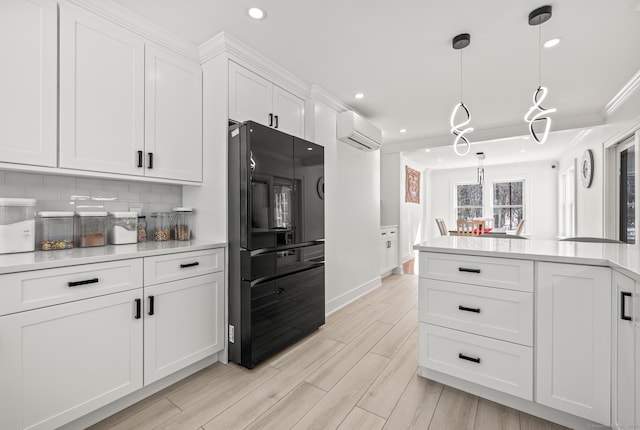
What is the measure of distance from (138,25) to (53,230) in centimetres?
143

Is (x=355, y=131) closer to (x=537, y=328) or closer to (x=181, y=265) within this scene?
(x=181, y=265)

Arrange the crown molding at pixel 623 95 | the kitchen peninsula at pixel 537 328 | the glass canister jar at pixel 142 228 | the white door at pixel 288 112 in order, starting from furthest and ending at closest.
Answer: the crown molding at pixel 623 95
the white door at pixel 288 112
the glass canister jar at pixel 142 228
the kitchen peninsula at pixel 537 328

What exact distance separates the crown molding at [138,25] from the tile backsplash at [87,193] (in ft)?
3.35

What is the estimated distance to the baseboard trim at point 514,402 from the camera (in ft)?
4.71

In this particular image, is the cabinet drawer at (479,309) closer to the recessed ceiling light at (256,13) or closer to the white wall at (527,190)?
the recessed ceiling light at (256,13)

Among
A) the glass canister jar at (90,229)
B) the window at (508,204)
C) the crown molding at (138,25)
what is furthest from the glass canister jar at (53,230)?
the window at (508,204)

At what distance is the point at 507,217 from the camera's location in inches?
300

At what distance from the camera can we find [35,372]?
49.3 inches

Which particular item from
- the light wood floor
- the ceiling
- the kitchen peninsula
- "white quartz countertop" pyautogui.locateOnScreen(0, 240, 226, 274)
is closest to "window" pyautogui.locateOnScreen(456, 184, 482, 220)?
the ceiling

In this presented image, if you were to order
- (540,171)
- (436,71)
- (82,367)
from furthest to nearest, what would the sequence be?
(540,171), (436,71), (82,367)

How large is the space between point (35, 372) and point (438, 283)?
84.4 inches

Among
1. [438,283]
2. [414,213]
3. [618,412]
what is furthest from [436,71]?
[414,213]

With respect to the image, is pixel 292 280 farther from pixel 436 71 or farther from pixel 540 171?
pixel 540 171

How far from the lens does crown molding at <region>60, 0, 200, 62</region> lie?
5.46 feet
